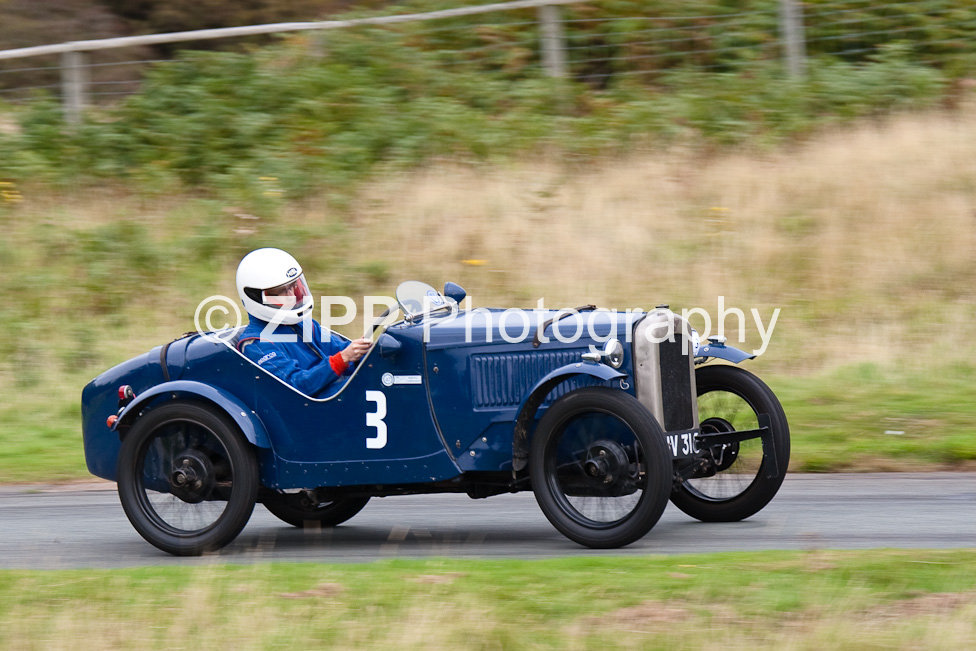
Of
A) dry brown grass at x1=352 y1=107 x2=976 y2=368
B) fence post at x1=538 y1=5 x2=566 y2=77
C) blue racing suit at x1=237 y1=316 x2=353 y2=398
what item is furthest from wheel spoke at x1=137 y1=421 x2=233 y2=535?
fence post at x1=538 y1=5 x2=566 y2=77

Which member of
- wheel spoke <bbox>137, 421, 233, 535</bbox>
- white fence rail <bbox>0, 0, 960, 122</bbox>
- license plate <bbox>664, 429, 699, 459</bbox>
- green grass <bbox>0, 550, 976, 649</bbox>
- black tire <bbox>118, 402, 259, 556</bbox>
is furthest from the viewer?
white fence rail <bbox>0, 0, 960, 122</bbox>

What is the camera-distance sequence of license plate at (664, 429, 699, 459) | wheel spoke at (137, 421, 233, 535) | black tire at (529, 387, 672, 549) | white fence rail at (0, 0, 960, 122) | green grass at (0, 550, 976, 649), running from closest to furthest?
green grass at (0, 550, 976, 649) < black tire at (529, 387, 672, 549) < license plate at (664, 429, 699, 459) < wheel spoke at (137, 421, 233, 535) < white fence rail at (0, 0, 960, 122)

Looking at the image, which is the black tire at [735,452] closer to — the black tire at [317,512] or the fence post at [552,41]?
the black tire at [317,512]

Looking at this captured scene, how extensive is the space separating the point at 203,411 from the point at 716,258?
25.1ft

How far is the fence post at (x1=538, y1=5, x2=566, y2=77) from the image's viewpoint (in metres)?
16.7

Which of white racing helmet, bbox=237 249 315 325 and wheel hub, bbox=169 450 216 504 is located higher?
white racing helmet, bbox=237 249 315 325

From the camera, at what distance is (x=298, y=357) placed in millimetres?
7219

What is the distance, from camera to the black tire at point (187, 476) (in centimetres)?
685

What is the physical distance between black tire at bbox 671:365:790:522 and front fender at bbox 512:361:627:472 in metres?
0.96

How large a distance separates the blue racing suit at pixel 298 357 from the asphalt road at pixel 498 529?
3.03 feet

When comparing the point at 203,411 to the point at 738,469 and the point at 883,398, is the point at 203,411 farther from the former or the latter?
the point at 883,398

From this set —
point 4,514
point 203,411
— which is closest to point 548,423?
point 203,411

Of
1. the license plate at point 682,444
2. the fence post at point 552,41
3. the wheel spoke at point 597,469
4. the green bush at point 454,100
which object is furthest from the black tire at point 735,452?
the fence post at point 552,41

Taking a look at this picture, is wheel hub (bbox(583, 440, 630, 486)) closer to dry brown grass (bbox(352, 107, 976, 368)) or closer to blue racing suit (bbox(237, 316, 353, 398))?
Result: blue racing suit (bbox(237, 316, 353, 398))
